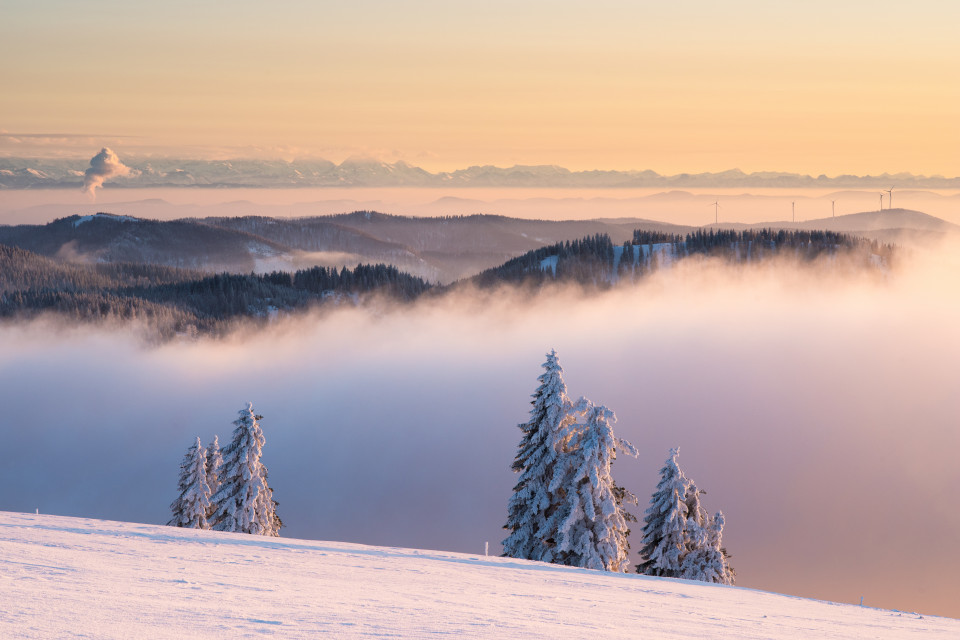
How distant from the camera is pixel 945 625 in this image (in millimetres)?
18750

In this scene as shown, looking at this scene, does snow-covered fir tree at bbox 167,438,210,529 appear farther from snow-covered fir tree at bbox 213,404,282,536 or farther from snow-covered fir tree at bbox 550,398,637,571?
snow-covered fir tree at bbox 550,398,637,571

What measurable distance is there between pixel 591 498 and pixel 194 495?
104ft

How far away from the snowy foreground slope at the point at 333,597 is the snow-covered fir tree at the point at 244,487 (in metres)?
24.7

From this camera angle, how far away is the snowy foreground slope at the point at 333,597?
12336mm

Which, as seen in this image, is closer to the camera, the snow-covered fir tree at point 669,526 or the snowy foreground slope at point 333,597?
the snowy foreground slope at point 333,597

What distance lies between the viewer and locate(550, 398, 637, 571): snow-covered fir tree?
36062 mm

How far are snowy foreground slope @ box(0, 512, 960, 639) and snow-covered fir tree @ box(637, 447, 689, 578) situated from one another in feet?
73.9

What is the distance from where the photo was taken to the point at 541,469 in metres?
38.2

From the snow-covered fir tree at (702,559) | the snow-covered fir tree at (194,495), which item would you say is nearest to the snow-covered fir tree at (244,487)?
the snow-covered fir tree at (194,495)

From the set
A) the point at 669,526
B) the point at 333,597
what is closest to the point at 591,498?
the point at 669,526

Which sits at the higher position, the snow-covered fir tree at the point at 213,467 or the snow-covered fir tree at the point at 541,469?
the snow-covered fir tree at the point at 541,469

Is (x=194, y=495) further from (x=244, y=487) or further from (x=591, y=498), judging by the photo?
(x=591, y=498)

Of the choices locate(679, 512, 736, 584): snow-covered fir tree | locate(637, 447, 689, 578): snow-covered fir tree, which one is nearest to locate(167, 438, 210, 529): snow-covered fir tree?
locate(637, 447, 689, 578): snow-covered fir tree

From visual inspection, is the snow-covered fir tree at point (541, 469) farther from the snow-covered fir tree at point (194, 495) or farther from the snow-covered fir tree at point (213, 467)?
the snow-covered fir tree at point (213, 467)
